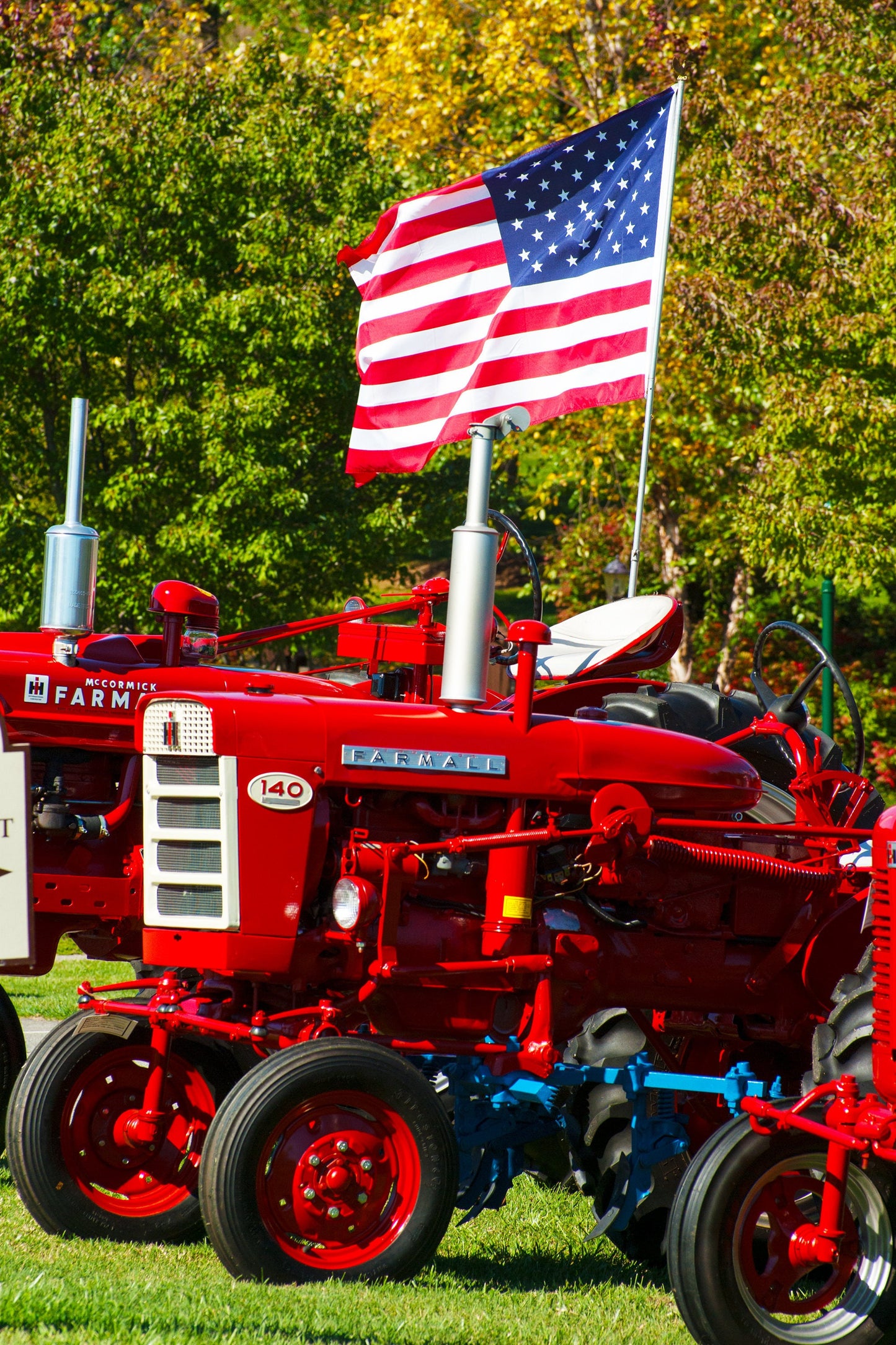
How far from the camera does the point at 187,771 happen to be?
4273mm

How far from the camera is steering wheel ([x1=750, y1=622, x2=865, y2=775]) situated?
5.39m

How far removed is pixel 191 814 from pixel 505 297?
140 inches

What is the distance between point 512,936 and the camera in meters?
4.37

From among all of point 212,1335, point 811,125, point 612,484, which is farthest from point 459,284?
point 612,484

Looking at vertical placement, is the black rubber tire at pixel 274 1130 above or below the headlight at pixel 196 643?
below

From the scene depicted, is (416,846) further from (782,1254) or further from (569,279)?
(569,279)

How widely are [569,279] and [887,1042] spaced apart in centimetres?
428

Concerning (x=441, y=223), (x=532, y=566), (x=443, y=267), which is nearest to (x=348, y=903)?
(x=532, y=566)

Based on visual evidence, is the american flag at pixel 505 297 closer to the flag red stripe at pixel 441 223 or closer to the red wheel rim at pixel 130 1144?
the flag red stripe at pixel 441 223

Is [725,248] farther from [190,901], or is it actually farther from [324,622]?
[190,901]

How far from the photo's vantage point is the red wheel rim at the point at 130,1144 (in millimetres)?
4539

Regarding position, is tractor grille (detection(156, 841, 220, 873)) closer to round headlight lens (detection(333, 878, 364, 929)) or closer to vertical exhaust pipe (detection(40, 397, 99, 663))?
round headlight lens (detection(333, 878, 364, 929))

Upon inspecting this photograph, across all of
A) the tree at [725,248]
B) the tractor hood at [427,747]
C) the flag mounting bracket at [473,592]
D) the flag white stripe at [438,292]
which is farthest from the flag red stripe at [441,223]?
the tree at [725,248]

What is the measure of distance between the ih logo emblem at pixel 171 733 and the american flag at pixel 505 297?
8.92 feet
